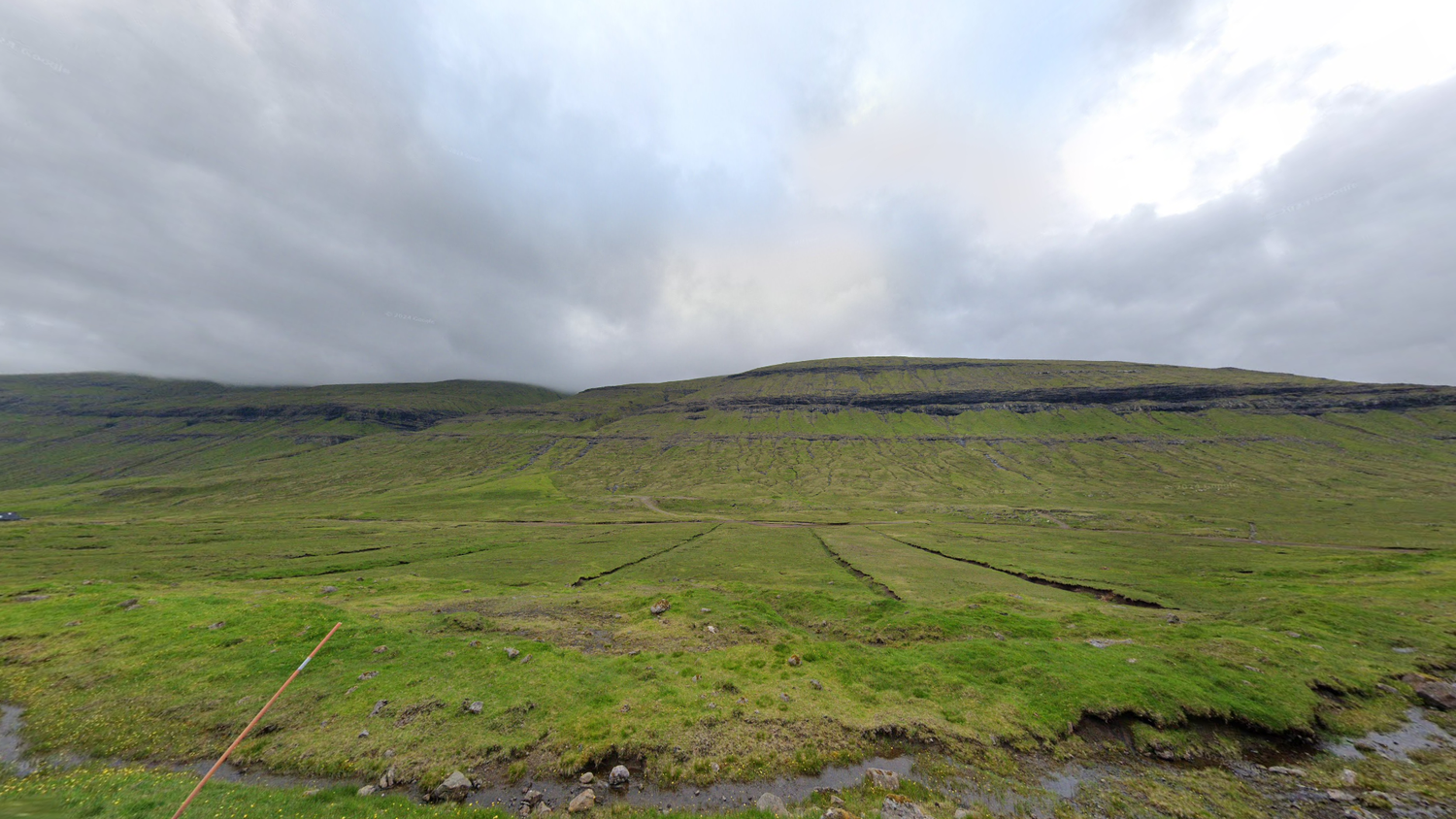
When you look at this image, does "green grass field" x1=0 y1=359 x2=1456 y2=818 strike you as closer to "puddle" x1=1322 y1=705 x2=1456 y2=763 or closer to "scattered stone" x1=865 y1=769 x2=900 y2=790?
"puddle" x1=1322 y1=705 x2=1456 y2=763

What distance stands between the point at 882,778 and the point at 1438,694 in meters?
29.4

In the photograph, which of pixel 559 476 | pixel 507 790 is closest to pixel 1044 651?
pixel 507 790

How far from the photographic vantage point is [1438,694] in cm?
2266

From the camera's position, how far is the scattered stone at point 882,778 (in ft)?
55.6

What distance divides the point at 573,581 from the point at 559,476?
147 metres

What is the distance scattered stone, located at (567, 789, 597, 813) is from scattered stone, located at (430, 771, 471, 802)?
12.4 ft

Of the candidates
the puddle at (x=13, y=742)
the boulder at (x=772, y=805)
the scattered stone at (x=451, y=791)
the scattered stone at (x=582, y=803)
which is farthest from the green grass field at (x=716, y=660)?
the boulder at (x=772, y=805)

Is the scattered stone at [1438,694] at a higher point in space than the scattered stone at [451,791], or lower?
lower

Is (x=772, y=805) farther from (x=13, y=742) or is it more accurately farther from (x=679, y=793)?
(x=13, y=742)

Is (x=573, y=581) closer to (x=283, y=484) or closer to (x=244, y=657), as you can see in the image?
(x=244, y=657)

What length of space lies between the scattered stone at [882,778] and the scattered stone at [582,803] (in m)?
9.92

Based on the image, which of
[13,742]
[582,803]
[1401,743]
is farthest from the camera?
[1401,743]

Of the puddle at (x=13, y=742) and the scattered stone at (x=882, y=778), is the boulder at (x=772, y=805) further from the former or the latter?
the puddle at (x=13, y=742)

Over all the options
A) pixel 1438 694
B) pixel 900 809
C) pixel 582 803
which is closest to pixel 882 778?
pixel 900 809
